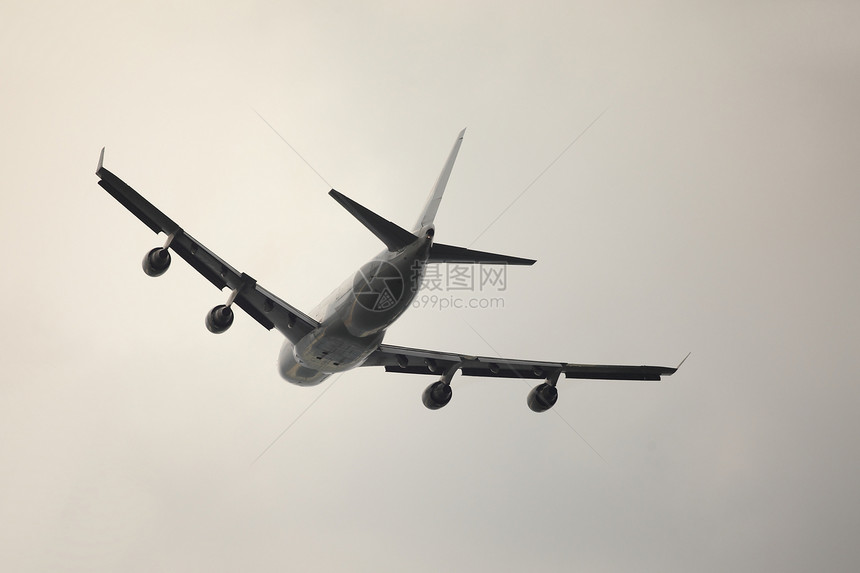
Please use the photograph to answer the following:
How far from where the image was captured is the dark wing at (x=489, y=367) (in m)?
32.9

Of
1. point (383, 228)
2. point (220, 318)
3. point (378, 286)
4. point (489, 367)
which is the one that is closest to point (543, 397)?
point (489, 367)

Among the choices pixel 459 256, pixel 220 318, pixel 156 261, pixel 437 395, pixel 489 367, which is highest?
pixel 156 261

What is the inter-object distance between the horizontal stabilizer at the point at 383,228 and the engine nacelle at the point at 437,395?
966 cm

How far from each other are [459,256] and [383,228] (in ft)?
9.21

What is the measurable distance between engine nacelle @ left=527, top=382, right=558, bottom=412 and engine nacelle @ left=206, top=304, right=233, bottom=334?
1338 cm

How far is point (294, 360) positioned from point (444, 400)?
22.0 feet

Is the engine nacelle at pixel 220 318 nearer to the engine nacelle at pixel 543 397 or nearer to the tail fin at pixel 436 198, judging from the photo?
the tail fin at pixel 436 198

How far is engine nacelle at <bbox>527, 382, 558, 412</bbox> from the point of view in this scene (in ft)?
110

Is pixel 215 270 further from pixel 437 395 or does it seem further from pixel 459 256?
pixel 437 395

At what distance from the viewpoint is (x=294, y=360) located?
31859mm

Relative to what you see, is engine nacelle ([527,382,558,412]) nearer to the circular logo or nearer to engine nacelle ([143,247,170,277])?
the circular logo

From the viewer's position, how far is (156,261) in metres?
27.2

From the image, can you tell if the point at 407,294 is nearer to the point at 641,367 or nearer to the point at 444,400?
the point at 444,400

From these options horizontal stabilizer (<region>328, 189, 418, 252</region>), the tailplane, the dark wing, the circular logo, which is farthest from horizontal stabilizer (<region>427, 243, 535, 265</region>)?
the dark wing
